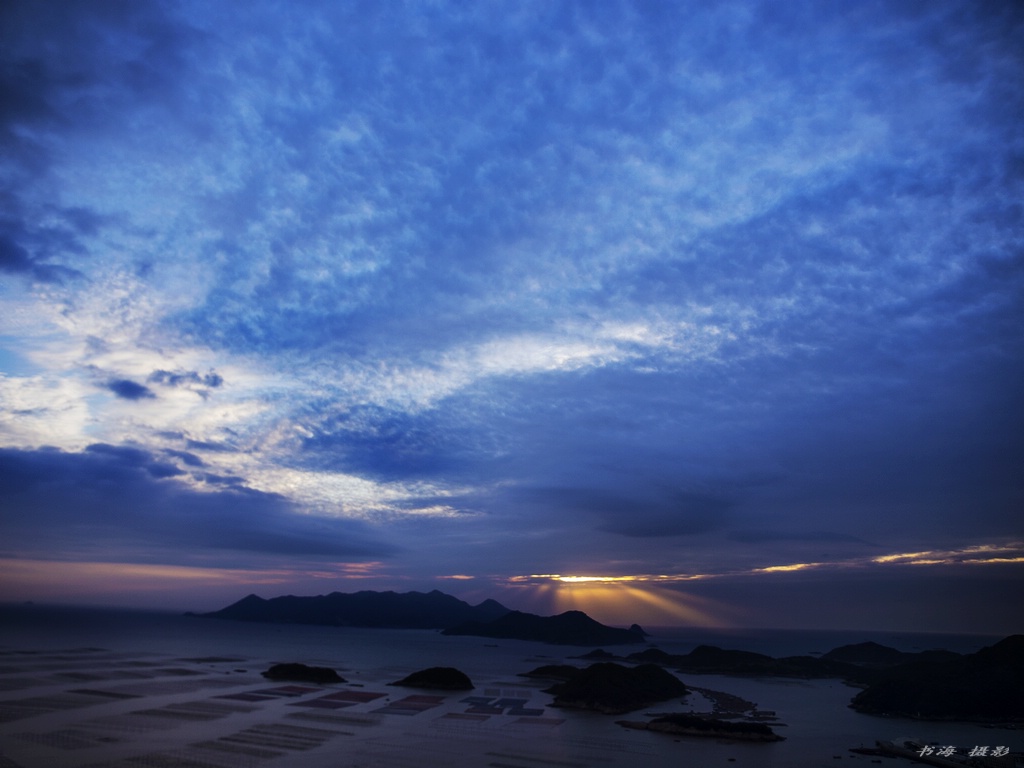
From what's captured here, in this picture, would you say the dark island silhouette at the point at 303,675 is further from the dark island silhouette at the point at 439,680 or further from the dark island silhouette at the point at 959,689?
the dark island silhouette at the point at 959,689

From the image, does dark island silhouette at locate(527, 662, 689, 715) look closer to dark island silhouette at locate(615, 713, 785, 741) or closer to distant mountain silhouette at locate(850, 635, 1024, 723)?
dark island silhouette at locate(615, 713, 785, 741)

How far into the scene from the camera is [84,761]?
35.7m

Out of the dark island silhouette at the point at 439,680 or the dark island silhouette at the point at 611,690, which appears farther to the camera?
the dark island silhouette at the point at 439,680

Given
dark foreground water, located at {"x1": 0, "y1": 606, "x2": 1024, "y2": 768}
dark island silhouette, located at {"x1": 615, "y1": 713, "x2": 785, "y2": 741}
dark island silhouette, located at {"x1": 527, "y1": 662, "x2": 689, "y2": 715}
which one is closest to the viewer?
dark foreground water, located at {"x1": 0, "y1": 606, "x2": 1024, "y2": 768}

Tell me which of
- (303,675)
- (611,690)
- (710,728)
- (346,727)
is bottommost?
(303,675)

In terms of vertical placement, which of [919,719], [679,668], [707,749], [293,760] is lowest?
[679,668]

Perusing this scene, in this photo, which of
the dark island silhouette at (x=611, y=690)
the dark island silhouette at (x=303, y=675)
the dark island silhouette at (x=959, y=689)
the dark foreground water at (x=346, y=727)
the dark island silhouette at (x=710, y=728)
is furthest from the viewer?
the dark island silhouette at (x=303, y=675)

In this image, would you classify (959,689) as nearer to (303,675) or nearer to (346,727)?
(346,727)

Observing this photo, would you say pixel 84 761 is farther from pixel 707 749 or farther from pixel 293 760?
pixel 707 749

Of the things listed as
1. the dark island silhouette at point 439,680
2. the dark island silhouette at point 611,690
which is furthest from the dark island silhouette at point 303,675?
the dark island silhouette at point 611,690

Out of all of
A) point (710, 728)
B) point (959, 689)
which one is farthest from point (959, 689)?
point (710, 728)

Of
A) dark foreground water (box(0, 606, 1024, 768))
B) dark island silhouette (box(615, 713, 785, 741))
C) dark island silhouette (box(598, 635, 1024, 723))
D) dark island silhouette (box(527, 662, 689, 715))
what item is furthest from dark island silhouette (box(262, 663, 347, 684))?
dark island silhouette (box(598, 635, 1024, 723))

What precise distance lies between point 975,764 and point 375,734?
1733 inches

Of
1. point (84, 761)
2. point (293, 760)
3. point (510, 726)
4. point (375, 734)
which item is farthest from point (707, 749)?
point (84, 761)
